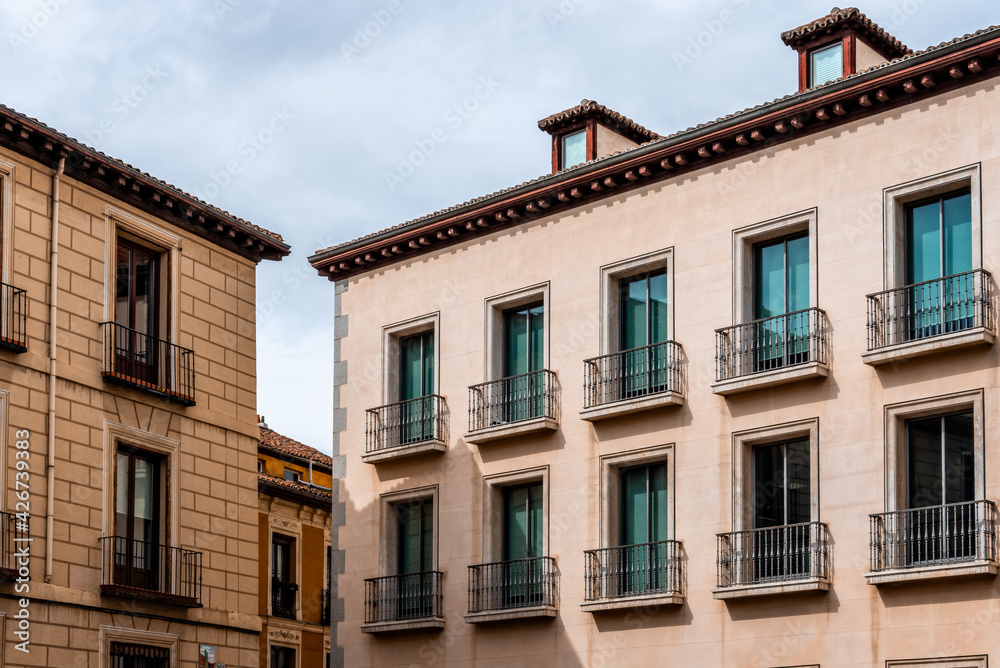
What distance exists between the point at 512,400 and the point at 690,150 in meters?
5.66

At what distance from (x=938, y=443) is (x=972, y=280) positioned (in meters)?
2.47

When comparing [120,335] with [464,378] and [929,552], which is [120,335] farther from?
[929,552]

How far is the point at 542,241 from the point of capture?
28.2 meters

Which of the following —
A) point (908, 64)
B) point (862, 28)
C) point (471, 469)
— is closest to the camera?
point (908, 64)

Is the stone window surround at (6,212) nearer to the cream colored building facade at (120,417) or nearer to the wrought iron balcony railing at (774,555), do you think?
the cream colored building facade at (120,417)

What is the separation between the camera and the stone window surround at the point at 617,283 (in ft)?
85.4

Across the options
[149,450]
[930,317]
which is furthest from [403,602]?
[930,317]

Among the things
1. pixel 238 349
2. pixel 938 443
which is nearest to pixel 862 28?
pixel 938 443

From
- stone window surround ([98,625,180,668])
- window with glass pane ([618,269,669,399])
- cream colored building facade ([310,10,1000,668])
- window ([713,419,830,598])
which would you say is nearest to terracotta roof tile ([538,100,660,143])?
cream colored building facade ([310,10,1000,668])

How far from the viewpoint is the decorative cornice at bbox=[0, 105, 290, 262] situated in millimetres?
24719

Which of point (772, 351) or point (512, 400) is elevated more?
point (772, 351)

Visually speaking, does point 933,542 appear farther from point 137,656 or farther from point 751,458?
point 137,656

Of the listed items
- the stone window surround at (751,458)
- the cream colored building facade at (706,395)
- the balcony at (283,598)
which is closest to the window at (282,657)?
the balcony at (283,598)

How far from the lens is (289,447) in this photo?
45.6m
